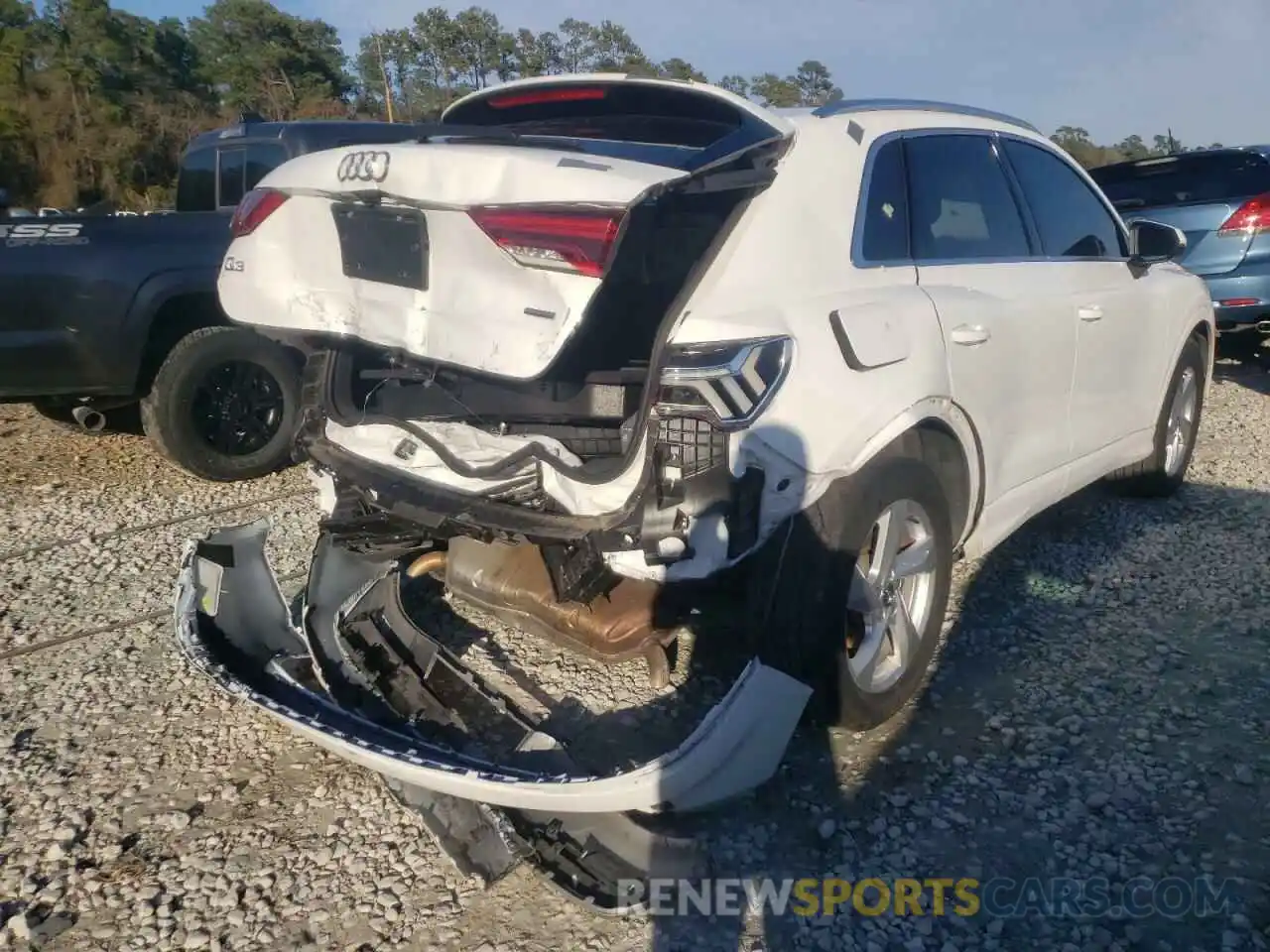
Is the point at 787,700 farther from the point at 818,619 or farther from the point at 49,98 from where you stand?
the point at 49,98

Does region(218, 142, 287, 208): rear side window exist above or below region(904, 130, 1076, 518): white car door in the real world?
above

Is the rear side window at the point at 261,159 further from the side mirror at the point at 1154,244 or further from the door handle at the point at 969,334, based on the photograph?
the side mirror at the point at 1154,244

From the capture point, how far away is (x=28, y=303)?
5066 millimetres

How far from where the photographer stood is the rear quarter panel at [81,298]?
5.05 m

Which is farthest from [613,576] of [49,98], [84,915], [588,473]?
[49,98]

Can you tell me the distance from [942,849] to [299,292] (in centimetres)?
234

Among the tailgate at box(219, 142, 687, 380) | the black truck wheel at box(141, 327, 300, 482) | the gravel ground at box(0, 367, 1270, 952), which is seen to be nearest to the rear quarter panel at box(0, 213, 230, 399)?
the black truck wheel at box(141, 327, 300, 482)

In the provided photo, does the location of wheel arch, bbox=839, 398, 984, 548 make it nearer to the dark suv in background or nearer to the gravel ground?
the gravel ground

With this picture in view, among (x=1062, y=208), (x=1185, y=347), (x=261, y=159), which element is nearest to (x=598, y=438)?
(x=1062, y=208)

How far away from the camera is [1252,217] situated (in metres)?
8.15

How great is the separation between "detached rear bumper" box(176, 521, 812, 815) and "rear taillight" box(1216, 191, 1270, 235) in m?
7.29

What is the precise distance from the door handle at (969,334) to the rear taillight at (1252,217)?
607cm

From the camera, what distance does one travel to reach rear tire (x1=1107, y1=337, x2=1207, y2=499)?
5133 mm
